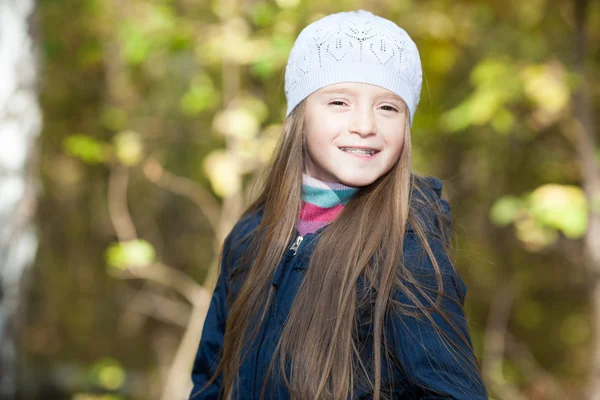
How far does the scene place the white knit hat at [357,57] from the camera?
1573 millimetres

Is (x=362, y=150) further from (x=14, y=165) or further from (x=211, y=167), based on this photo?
(x=211, y=167)

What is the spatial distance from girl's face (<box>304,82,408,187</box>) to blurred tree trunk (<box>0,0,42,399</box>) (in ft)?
6.27

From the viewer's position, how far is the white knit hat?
1.57 metres

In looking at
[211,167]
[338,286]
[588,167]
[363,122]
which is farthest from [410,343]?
[211,167]

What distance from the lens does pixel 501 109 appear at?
10.5 ft

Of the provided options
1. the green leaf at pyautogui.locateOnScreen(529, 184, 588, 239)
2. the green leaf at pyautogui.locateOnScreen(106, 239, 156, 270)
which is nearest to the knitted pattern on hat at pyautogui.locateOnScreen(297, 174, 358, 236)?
the green leaf at pyautogui.locateOnScreen(529, 184, 588, 239)

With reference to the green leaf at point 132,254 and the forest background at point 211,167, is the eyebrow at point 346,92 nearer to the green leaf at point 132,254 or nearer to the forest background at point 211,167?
the forest background at point 211,167

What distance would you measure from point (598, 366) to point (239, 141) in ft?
7.04

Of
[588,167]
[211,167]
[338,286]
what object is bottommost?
[338,286]

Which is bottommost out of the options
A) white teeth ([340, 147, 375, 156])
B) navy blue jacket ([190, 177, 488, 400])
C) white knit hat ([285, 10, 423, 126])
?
navy blue jacket ([190, 177, 488, 400])

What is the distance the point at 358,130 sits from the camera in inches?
60.4

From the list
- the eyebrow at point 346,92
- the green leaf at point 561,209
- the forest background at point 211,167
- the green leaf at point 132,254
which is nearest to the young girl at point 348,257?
the eyebrow at point 346,92

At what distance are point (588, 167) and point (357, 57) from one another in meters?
2.00

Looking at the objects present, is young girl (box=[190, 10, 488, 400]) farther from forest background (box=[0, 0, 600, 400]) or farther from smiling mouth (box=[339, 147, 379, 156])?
forest background (box=[0, 0, 600, 400])
